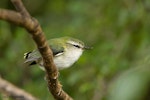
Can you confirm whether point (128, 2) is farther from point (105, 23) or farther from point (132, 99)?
point (132, 99)

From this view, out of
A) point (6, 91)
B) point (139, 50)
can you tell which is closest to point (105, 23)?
point (139, 50)

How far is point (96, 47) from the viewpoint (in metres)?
4.65

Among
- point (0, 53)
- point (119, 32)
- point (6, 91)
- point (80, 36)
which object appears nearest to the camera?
point (6, 91)

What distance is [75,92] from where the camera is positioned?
4.80 meters

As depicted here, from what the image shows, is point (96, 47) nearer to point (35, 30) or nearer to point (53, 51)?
point (53, 51)

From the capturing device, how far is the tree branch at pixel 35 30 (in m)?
1.45

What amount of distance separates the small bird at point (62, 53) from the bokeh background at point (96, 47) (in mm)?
471

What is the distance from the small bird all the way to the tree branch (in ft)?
2.29

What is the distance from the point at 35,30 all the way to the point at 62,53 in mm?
1846

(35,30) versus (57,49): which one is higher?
(57,49)

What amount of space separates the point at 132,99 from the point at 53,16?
109 inches

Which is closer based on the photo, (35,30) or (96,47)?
(35,30)

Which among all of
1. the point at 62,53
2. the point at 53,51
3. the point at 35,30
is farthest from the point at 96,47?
the point at 35,30

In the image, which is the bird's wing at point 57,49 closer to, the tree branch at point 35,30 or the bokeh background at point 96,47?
the bokeh background at point 96,47
